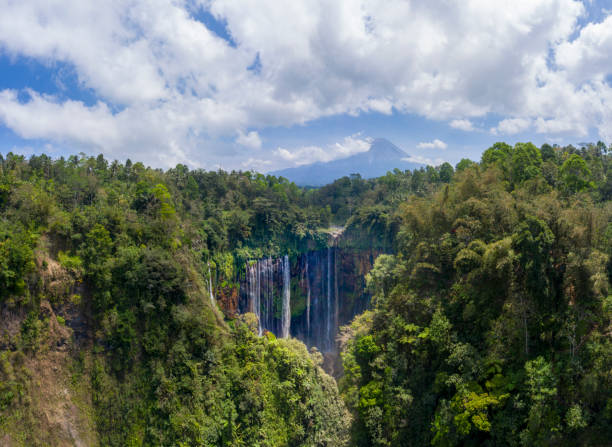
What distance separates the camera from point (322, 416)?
60.6 ft

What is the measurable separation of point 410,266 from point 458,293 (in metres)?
4.02

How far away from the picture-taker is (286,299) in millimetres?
32375

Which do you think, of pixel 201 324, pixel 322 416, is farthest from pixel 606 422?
pixel 201 324

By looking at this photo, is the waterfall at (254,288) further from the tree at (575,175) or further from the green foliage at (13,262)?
the tree at (575,175)

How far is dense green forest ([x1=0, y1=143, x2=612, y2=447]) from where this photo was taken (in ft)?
40.0

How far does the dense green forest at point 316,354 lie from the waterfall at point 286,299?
36.2ft

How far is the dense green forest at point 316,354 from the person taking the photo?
12195mm

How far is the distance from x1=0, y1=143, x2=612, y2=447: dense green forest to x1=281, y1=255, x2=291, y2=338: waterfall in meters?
11.0

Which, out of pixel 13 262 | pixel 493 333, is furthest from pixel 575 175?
pixel 13 262

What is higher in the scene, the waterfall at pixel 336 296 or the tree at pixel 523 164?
the tree at pixel 523 164

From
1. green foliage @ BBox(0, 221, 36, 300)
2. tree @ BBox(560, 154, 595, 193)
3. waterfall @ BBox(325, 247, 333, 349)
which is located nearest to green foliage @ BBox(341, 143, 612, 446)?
tree @ BBox(560, 154, 595, 193)

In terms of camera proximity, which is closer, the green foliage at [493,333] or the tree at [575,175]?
the green foliage at [493,333]

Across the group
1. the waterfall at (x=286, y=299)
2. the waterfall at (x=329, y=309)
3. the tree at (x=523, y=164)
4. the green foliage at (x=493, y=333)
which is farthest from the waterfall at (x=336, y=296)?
the tree at (x=523, y=164)

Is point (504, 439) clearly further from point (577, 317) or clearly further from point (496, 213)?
point (496, 213)
